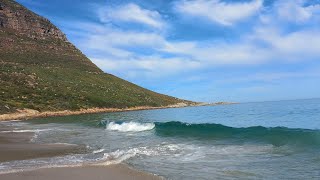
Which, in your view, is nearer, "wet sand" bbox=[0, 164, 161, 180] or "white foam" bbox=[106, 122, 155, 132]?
"wet sand" bbox=[0, 164, 161, 180]

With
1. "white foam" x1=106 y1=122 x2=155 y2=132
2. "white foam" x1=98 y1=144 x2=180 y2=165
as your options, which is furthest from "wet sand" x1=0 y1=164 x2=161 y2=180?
"white foam" x1=106 y1=122 x2=155 y2=132

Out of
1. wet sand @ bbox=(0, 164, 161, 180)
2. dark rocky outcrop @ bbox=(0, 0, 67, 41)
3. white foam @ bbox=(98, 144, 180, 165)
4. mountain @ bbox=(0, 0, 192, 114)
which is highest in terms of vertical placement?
dark rocky outcrop @ bbox=(0, 0, 67, 41)

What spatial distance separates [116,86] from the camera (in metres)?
136

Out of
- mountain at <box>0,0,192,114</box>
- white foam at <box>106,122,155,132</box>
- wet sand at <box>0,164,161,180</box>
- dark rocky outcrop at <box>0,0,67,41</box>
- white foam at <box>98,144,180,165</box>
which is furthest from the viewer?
dark rocky outcrop at <box>0,0,67,41</box>

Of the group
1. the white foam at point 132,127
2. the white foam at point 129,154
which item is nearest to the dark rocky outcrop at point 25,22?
the white foam at point 132,127

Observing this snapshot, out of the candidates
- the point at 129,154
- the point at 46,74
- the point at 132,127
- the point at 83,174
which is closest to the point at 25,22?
the point at 46,74

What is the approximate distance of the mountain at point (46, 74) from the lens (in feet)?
297

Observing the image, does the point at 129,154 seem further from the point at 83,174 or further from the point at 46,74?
the point at 46,74

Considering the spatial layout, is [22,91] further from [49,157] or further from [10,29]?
[49,157]

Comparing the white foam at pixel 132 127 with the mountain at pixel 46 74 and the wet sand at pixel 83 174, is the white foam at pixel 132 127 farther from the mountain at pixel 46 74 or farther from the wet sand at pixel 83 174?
the mountain at pixel 46 74

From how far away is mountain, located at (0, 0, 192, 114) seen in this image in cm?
9038

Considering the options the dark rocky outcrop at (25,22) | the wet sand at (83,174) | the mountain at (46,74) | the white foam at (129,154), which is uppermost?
the dark rocky outcrop at (25,22)

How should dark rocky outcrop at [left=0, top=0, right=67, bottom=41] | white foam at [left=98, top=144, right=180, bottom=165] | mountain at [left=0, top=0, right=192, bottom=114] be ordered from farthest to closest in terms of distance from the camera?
1. dark rocky outcrop at [left=0, top=0, right=67, bottom=41]
2. mountain at [left=0, top=0, right=192, bottom=114]
3. white foam at [left=98, top=144, right=180, bottom=165]

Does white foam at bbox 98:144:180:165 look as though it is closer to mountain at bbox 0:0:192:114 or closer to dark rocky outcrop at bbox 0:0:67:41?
mountain at bbox 0:0:192:114
